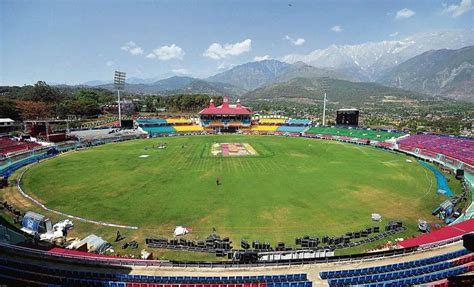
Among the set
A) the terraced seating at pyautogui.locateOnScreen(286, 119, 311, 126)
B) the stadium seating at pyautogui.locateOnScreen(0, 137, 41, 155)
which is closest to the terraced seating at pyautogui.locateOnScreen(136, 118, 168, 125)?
the stadium seating at pyautogui.locateOnScreen(0, 137, 41, 155)

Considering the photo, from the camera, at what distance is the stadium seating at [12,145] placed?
53.9m

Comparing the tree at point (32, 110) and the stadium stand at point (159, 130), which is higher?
the tree at point (32, 110)

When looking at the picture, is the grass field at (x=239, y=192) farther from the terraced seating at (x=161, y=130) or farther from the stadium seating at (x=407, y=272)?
the terraced seating at (x=161, y=130)

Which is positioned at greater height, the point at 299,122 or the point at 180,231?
the point at 299,122

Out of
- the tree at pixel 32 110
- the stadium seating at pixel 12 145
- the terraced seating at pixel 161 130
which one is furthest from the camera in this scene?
the tree at pixel 32 110

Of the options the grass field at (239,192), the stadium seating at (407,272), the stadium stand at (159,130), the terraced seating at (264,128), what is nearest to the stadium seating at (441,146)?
the grass field at (239,192)

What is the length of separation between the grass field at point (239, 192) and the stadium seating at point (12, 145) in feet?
30.1

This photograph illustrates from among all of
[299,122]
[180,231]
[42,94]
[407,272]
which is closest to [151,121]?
[299,122]

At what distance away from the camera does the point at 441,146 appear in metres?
58.7

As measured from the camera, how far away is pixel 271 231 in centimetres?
2383

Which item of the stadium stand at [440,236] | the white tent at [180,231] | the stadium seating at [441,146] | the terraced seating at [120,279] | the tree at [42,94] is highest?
the tree at [42,94]

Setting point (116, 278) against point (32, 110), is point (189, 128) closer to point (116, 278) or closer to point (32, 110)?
point (32, 110)

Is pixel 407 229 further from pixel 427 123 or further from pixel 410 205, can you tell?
pixel 427 123

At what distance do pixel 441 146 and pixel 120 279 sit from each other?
215ft
